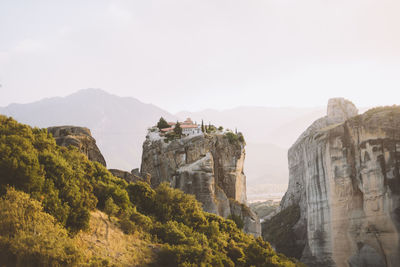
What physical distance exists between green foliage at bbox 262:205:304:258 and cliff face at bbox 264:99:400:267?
11.0m

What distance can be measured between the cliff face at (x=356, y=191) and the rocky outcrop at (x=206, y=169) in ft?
32.4

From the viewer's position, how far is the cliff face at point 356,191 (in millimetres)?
41625

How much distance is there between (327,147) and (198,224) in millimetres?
26543

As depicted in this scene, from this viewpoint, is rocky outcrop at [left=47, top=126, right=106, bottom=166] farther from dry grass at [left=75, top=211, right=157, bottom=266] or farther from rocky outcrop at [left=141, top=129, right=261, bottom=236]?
dry grass at [left=75, top=211, right=157, bottom=266]

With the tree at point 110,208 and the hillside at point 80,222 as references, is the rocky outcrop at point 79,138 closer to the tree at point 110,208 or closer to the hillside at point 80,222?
the hillside at point 80,222

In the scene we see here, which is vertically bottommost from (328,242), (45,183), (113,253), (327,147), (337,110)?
(328,242)

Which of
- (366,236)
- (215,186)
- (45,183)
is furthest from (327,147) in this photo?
(45,183)

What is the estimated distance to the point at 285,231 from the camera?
6862cm

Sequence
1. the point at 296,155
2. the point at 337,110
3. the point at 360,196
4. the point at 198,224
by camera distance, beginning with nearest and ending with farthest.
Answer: the point at 198,224
the point at 360,196
the point at 337,110
the point at 296,155

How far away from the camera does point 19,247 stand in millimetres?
13172

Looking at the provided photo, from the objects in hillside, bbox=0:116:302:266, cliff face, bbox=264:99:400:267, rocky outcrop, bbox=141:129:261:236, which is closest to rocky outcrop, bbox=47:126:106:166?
hillside, bbox=0:116:302:266

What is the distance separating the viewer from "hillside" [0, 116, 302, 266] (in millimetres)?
14117

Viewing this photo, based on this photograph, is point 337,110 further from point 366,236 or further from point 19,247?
point 19,247

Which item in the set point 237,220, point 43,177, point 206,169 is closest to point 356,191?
point 237,220
